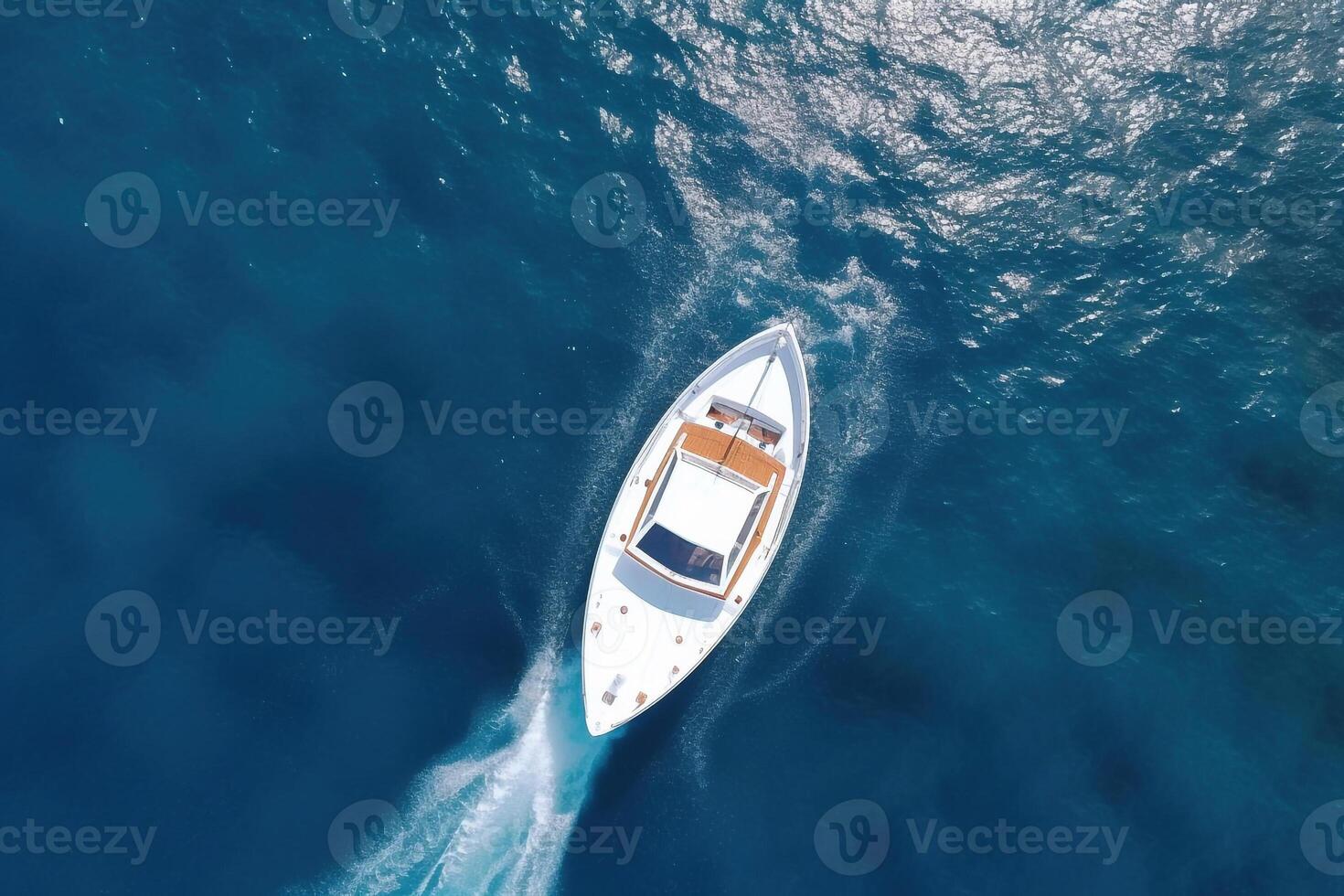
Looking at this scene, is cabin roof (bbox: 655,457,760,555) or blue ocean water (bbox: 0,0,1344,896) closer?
cabin roof (bbox: 655,457,760,555)

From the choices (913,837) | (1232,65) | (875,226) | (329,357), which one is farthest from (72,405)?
(1232,65)

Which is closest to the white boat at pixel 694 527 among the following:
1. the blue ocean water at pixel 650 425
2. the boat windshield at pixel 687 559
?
the boat windshield at pixel 687 559

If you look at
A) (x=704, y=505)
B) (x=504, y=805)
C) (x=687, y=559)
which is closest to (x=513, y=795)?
(x=504, y=805)

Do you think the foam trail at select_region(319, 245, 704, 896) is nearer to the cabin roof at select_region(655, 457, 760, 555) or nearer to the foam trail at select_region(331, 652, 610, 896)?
the foam trail at select_region(331, 652, 610, 896)

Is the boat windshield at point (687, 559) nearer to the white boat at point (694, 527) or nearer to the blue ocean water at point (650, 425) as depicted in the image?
the white boat at point (694, 527)

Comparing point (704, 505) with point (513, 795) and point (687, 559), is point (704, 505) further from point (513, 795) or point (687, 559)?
point (513, 795)

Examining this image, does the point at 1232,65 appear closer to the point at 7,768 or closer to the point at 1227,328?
the point at 1227,328

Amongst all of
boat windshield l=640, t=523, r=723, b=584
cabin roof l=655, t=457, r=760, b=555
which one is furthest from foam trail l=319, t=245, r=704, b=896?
cabin roof l=655, t=457, r=760, b=555
